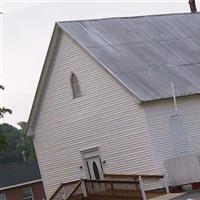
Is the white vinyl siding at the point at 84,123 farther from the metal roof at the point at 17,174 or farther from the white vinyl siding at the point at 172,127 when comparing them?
the metal roof at the point at 17,174

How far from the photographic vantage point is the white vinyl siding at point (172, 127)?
2881 centimetres

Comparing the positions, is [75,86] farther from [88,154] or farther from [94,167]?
[94,167]

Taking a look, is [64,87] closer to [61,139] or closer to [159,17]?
[61,139]

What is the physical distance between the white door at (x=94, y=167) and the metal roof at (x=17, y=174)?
2218 centimetres

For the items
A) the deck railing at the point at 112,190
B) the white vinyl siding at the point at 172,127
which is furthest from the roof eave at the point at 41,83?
the deck railing at the point at 112,190

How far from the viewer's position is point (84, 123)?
32.5 metres

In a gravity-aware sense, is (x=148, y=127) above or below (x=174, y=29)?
below

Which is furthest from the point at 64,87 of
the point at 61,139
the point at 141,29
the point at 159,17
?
the point at 159,17

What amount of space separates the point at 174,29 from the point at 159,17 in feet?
5.26

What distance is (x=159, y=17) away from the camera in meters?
37.4

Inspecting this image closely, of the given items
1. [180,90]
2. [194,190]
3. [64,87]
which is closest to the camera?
[194,190]

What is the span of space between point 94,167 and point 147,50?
252 inches

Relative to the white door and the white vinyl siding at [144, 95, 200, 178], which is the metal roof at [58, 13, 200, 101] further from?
the white door

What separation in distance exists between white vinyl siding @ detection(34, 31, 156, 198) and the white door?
1.45 feet
